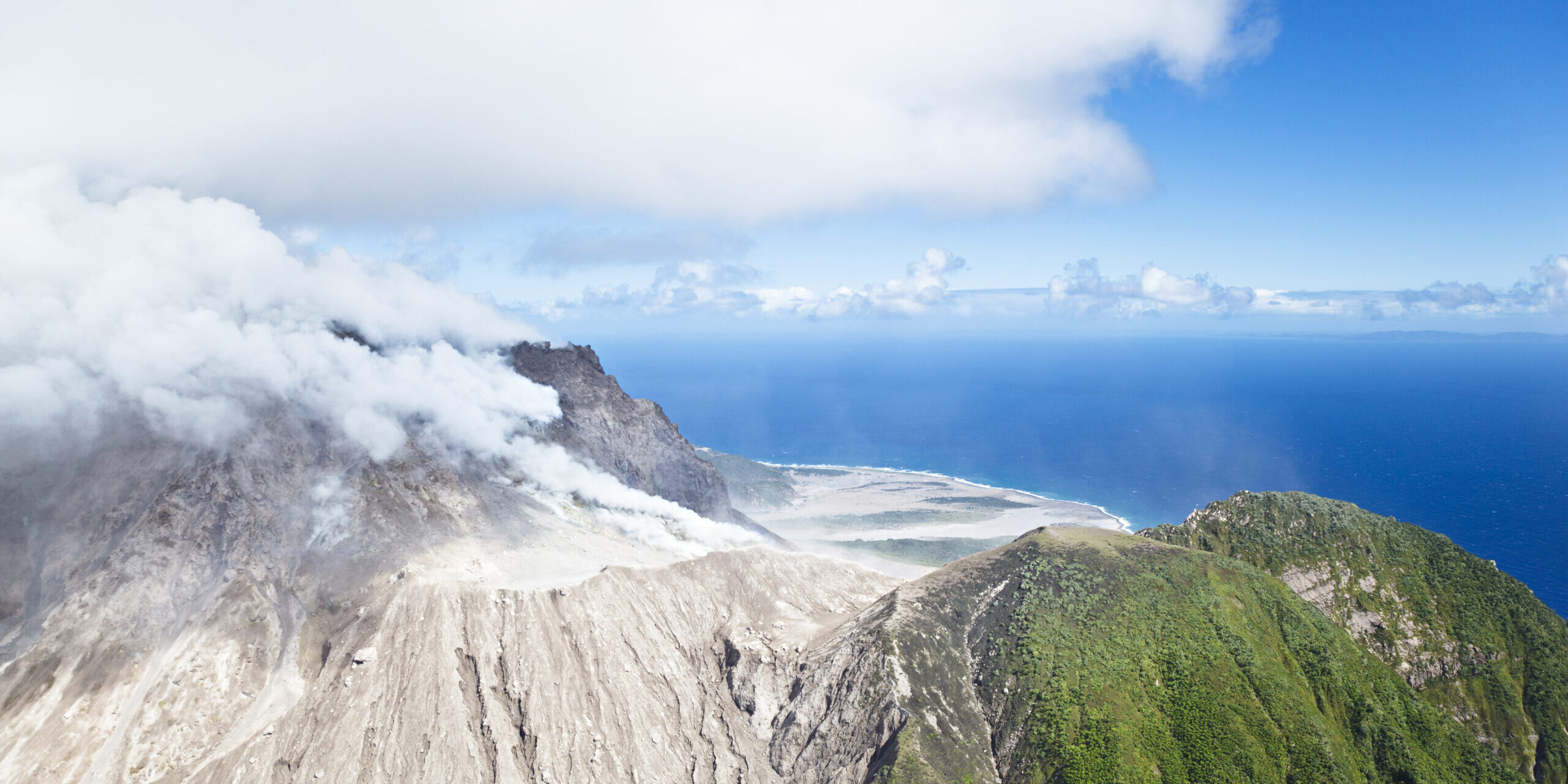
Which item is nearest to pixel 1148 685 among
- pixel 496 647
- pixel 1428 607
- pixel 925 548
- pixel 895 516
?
pixel 1428 607

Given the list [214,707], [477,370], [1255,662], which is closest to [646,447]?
[477,370]

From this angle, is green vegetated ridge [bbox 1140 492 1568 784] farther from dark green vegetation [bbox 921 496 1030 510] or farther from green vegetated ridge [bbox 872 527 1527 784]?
dark green vegetation [bbox 921 496 1030 510]

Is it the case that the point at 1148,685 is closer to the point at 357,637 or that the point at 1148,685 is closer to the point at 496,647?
the point at 496,647

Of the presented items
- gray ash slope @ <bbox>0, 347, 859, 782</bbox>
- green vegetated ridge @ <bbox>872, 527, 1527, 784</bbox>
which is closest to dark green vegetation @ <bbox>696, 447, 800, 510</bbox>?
gray ash slope @ <bbox>0, 347, 859, 782</bbox>

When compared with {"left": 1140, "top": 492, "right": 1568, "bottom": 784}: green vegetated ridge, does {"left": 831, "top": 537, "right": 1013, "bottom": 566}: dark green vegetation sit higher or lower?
lower

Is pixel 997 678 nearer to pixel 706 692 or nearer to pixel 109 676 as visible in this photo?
pixel 706 692

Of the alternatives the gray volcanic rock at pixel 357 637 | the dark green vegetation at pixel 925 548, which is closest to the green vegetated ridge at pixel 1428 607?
the dark green vegetation at pixel 925 548

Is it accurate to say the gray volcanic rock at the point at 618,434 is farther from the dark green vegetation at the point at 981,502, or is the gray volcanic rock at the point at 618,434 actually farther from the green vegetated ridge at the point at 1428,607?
the green vegetated ridge at the point at 1428,607
